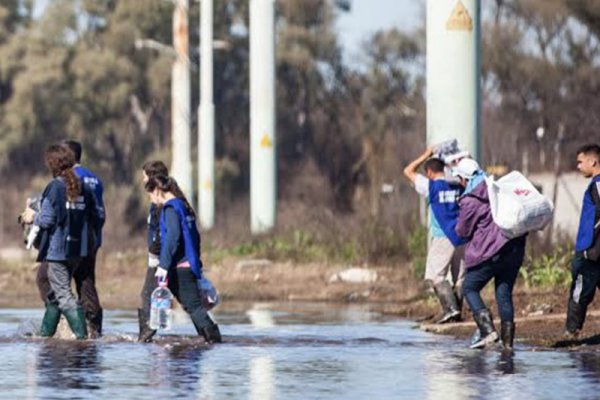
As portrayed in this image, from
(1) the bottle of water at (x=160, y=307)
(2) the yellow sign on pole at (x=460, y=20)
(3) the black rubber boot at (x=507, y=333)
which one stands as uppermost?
(2) the yellow sign on pole at (x=460, y=20)

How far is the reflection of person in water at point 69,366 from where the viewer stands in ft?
48.9

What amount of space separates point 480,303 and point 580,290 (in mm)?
1183

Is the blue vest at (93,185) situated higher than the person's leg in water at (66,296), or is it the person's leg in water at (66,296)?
the blue vest at (93,185)

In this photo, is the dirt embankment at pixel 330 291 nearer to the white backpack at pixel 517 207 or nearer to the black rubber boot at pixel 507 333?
the black rubber boot at pixel 507 333

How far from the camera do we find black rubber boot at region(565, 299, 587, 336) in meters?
18.9

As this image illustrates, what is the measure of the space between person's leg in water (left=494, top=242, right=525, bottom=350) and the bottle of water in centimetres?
301

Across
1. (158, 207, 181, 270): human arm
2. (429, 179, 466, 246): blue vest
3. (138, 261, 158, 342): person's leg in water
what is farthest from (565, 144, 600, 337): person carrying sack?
(138, 261, 158, 342): person's leg in water

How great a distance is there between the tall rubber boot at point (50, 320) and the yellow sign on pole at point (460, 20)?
7613mm

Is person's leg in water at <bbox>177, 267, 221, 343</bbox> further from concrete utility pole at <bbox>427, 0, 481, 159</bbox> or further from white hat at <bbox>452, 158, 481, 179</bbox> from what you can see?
concrete utility pole at <bbox>427, 0, 481, 159</bbox>

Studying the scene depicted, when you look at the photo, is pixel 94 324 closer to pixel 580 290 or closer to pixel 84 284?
pixel 84 284

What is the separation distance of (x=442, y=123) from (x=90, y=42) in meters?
50.2

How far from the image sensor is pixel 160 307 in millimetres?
18922

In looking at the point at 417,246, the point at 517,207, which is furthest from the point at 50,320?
the point at 417,246

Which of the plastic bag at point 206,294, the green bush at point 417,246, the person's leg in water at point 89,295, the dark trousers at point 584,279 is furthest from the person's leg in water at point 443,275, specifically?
the green bush at point 417,246
